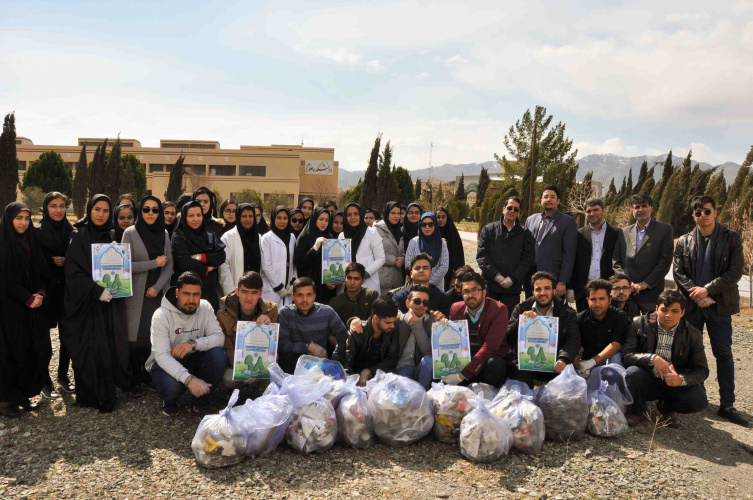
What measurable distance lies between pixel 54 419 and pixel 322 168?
5870 cm

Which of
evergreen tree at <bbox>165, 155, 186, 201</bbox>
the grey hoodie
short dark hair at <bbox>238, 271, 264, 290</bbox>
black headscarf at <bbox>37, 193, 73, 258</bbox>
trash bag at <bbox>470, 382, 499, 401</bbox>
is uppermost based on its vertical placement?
evergreen tree at <bbox>165, 155, 186, 201</bbox>

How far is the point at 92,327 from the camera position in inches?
195

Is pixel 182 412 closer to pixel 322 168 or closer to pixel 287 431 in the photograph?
pixel 287 431

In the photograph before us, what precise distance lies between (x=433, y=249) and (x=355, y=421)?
2.92 m

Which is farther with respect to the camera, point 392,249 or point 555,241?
point 392,249

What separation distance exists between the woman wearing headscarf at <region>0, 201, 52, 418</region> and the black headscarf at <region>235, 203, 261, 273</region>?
1.99 m

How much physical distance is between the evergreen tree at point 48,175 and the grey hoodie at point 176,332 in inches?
1521

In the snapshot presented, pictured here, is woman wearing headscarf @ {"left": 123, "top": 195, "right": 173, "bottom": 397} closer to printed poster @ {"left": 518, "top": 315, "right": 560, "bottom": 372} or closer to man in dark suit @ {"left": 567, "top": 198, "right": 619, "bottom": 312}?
printed poster @ {"left": 518, "top": 315, "right": 560, "bottom": 372}

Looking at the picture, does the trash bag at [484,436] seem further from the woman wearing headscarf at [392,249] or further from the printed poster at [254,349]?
the woman wearing headscarf at [392,249]

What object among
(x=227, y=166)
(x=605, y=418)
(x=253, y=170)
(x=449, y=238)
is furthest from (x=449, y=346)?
(x=227, y=166)

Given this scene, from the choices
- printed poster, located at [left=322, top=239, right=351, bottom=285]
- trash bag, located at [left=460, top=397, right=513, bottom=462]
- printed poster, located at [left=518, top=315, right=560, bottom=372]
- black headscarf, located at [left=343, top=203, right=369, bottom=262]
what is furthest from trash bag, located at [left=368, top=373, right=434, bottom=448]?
black headscarf, located at [left=343, top=203, right=369, bottom=262]

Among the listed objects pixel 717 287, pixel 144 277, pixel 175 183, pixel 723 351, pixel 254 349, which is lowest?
pixel 254 349

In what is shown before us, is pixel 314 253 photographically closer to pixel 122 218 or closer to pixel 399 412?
pixel 122 218

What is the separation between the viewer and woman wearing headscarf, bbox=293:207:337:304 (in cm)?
655
